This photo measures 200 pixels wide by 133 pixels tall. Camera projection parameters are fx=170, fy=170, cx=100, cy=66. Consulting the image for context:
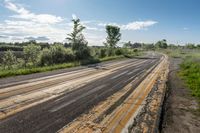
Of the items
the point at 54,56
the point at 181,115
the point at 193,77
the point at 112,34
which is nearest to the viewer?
the point at 181,115

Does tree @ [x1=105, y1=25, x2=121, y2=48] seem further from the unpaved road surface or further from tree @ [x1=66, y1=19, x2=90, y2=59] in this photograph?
the unpaved road surface

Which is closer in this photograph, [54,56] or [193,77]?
[193,77]

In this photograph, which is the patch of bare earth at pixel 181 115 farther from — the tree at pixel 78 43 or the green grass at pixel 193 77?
the tree at pixel 78 43

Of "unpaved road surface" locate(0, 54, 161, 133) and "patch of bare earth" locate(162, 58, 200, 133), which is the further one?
"patch of bare earth" locate(162, 58, 200, 133)

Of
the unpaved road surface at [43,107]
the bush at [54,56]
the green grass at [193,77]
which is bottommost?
the green grass at [193,77]

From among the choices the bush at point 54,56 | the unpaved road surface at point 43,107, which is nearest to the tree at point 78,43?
the bush at point 54,56

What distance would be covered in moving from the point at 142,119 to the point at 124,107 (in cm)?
99

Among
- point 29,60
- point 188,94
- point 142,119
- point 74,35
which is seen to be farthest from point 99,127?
point 29,60

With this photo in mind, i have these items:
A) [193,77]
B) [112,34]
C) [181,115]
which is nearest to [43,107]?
[181,115]

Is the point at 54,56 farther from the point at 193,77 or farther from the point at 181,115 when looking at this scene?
the point at 181,115

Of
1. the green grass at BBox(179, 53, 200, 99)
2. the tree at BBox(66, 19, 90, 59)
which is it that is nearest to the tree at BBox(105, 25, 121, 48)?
the tree at BBox(66, 19, 90, 59)

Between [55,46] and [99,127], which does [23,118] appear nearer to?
[99,127]

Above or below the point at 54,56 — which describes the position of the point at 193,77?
below

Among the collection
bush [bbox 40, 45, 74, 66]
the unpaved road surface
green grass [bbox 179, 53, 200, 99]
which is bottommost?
green grass [bbox 179, 53, 200, 99]
